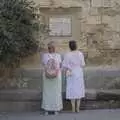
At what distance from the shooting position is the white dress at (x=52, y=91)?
35.3 feet

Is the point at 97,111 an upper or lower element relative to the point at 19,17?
lower

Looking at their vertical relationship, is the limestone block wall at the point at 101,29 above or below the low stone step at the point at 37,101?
above

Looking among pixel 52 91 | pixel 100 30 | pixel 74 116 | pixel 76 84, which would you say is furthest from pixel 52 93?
pixel 100 30

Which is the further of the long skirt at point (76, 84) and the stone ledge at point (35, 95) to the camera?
the stone ledge at point (35, 95)

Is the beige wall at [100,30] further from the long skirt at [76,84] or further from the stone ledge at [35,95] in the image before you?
the long skirt at [76,84]

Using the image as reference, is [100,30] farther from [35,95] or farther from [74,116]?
[74,116]

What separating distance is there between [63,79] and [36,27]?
4.29 feet

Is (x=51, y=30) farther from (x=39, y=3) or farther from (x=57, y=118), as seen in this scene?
(x=57, y=118)

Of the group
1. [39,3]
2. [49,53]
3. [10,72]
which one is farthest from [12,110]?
[39,3]

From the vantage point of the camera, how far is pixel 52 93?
1082cm

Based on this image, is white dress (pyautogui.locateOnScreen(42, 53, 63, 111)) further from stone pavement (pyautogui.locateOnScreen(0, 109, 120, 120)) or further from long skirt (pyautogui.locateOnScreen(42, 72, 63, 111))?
stone pavement (pyautogui.locateOnScreen(0, 109, 120, 120))

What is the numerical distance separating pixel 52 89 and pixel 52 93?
0.09 metres

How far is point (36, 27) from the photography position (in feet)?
37.0

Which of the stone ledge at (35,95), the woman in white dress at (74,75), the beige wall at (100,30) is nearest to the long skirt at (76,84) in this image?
the woman in white dress at (74,75)
